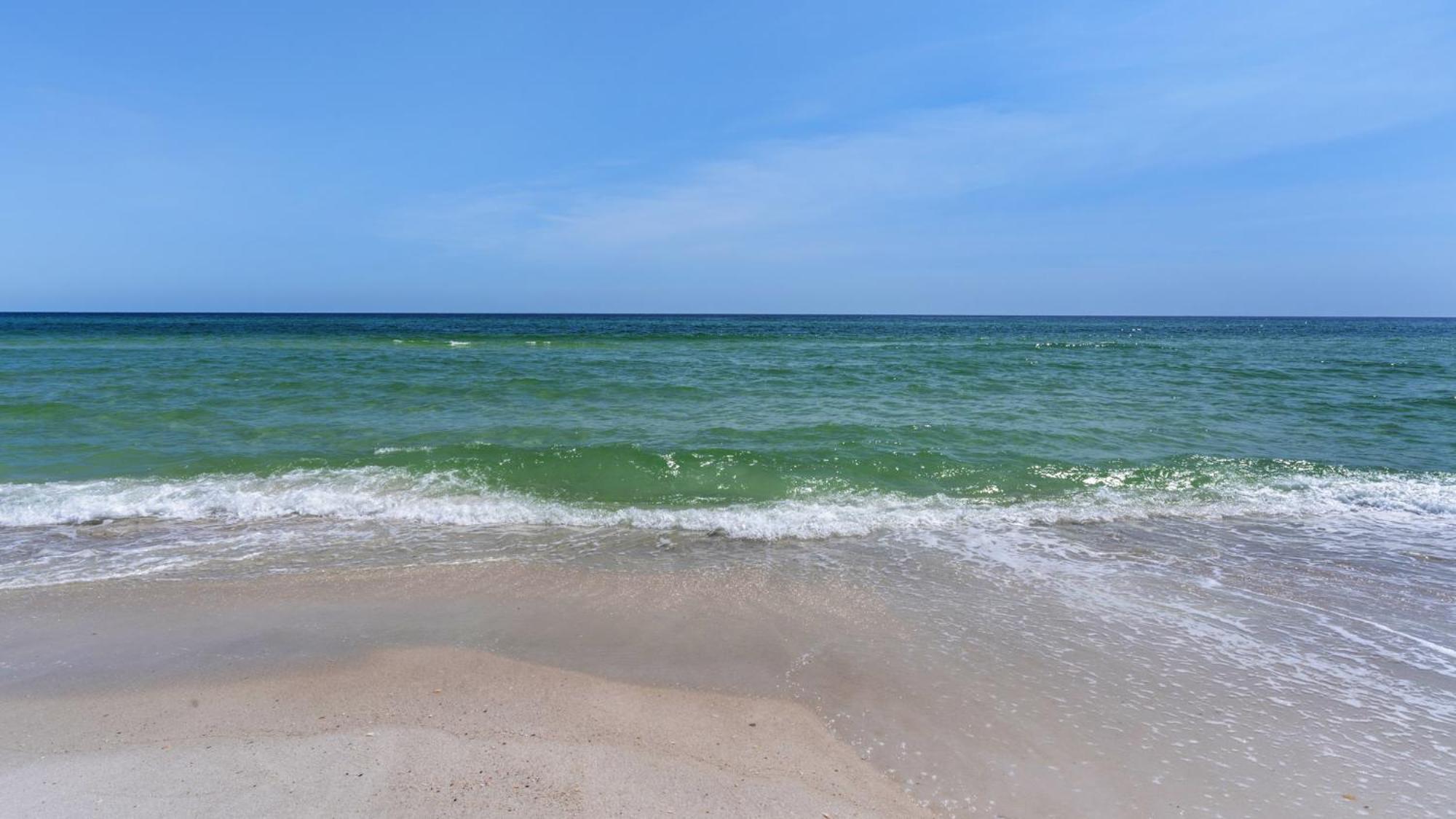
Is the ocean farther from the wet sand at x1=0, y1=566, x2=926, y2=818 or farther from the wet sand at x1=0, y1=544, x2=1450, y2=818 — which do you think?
the wet sand at x1=0, y1=566, x2=926, y2=818

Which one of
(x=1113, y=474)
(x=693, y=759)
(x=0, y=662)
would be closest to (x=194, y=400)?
(x=0, y=662)

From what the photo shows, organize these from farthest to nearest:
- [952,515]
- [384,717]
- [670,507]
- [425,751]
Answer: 1. [670,507]
2. [952,515]
3. [384,717]
4. [425,751]

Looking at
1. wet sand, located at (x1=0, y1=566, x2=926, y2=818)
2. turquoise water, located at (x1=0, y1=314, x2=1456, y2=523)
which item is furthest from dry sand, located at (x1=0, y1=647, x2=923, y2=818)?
turquoise water, located at (x1=0, y1=314, x2=1456, y2=523)

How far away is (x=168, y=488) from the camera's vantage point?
24.7 feet

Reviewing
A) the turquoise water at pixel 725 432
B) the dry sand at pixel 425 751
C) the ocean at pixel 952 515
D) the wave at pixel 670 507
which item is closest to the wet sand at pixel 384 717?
the dry sand at pixel 425 751

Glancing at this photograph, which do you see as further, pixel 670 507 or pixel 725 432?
pixel 725 432

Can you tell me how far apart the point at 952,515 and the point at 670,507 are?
112 inches

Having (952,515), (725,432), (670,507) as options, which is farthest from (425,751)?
(725,432)

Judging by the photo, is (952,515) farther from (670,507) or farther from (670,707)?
(670,707)

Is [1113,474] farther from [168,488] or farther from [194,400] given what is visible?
[194,400]

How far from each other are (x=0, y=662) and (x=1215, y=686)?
6.61 meters

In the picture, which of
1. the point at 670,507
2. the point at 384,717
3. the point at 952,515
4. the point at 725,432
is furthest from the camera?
the point at 725,432

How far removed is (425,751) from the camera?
120 inches

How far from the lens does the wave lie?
22.1 ft
